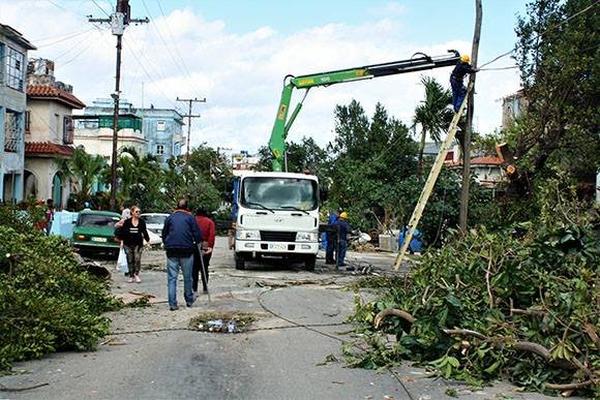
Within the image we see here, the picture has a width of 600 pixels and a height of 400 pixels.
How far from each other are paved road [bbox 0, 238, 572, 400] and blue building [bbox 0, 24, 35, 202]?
24.5 metres

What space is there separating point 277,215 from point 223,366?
11.7 meters

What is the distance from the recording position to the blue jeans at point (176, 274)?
13.3m

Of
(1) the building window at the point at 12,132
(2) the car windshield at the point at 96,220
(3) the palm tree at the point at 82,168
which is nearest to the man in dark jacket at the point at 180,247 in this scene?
(2) the car windshield at the point at 96,220

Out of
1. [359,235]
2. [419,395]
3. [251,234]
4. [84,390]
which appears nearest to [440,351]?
[419,395]

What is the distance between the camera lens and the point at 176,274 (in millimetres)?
13312

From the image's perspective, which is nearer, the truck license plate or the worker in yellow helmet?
the worker in yellow helmet

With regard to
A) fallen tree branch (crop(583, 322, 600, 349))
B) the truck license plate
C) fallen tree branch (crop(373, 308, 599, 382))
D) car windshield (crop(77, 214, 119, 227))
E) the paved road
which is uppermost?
car windshield (crop(77, 214, 119, 227))

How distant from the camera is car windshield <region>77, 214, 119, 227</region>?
83.5 feet

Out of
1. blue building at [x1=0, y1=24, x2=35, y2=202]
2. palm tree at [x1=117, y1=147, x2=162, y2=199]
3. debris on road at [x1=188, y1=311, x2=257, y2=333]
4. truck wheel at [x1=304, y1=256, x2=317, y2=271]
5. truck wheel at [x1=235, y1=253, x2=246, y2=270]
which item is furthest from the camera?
palm tree at [x1=117, y1=147, x2=162, y2=199]

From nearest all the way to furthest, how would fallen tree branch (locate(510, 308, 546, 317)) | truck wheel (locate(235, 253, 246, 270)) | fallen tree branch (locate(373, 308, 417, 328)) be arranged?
fallen tree branch (locate(510, 308, 546, 317)) < fallen tree branch (locate(373, 308, 417, 328)) < truck wheel (locate(235, 253, 246, 270))

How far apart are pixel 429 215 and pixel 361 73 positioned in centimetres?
506

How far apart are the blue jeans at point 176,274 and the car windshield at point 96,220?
40.9ft

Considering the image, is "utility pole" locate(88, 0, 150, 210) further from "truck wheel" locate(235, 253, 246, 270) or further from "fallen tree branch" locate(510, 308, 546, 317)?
"fallen tree branch" locate(510, 308, 546, 317)

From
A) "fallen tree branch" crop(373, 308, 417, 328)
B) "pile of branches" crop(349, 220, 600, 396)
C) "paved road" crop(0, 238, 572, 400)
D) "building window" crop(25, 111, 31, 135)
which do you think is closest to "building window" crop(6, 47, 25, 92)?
"building window" crop(25, 111, 31, 135)
